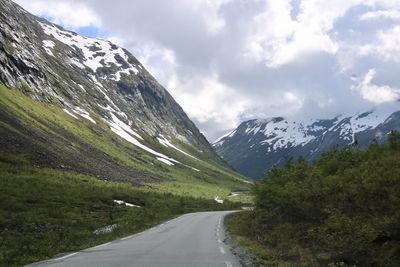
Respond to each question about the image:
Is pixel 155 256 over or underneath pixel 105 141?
underneath

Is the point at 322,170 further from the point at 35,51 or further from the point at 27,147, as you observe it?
the point at 35,51

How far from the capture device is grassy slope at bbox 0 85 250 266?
2541 centimetres

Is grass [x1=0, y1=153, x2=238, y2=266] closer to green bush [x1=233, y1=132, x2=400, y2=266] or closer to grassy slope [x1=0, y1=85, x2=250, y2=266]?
grassy slope [x1=0, y1=85, x2=250, y2=266]

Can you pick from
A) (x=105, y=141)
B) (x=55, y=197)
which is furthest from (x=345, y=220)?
(x=105, y=141)

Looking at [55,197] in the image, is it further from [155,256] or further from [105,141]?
[105,141]

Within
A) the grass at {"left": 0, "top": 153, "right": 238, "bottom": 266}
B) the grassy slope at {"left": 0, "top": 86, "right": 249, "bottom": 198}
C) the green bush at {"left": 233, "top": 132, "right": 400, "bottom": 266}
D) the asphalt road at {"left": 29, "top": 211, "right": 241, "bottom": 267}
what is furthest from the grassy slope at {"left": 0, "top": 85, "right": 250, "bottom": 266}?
the green bush at {"left": 233, "top": 132, "right": 400, "bottom": 266}

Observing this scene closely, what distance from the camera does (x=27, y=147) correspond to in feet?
248

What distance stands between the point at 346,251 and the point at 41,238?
1657cm

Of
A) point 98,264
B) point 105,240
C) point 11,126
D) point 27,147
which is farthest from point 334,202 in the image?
point 11,126

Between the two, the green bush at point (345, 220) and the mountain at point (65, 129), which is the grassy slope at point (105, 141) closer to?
the mountain at point (65, 129)

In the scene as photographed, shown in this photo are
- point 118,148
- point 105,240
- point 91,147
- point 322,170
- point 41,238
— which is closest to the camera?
point 41,238

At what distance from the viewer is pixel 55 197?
162ft

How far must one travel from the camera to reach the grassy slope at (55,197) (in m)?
25.4

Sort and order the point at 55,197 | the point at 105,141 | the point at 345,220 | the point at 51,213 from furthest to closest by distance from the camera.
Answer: the point at 105,141, the point at 55,197, the point at 51,213, the point at 345,220
